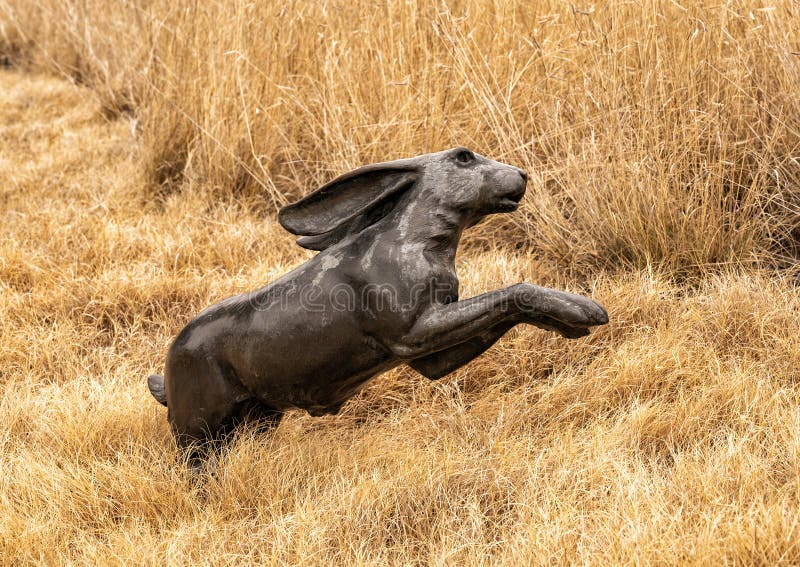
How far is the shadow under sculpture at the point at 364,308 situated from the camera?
195 cm

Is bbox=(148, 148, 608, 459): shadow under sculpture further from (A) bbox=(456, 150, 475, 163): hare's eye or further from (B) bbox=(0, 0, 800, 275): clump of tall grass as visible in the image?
(B) bbox=(0, 0, 800, 275): clump of tall grass

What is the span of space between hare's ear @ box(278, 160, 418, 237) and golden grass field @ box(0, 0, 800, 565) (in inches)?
22.1

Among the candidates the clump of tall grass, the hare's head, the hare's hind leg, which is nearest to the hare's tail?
the hare's hind leg

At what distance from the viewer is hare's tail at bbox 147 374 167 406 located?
2.37m

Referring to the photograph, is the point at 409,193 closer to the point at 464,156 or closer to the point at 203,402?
the point at 464,156

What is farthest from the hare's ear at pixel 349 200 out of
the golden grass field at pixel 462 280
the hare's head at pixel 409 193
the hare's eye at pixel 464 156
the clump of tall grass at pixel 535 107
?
the clump of tall grass at pixel 535 107

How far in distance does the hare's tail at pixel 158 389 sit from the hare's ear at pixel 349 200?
1.95 ft

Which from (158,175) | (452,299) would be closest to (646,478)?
(452,299)

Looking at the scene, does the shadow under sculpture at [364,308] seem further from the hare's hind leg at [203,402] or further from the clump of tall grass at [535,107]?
the clump of tall grass at [535,107]

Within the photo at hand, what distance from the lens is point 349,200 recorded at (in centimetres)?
213

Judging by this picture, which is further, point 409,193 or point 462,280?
point 462,280

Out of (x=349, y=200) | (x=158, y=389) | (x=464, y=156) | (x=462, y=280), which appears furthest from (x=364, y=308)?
(x=462, y=280)

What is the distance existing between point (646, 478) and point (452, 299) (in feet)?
1.95

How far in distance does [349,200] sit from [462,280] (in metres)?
1.11
